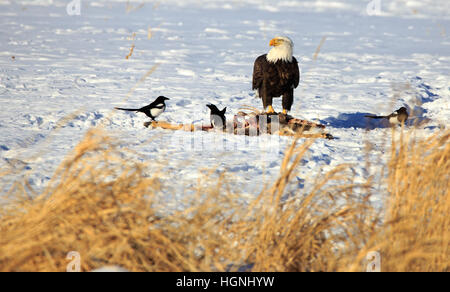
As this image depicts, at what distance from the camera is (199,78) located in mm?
8891

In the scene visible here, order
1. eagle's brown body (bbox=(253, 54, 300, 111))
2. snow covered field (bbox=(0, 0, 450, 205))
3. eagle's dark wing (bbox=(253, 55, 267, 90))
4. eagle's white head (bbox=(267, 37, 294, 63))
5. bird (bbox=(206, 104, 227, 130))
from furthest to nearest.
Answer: eagle's dark wing (bbox=(253, 55, 267, 90)) < eagle's brown body (bbox=(253, 54, 300, 111)) < eagle's white head (bbox=(267, 37, 294, 63)) < bird (bbox=(206, 104, 227, 130)) < snow covered field (bbox=(0, 0, 450, 205))

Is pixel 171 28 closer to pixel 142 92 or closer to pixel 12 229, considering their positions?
pixel 142 92

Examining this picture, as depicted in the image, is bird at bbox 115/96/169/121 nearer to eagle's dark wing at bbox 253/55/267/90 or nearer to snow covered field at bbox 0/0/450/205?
snow covered field at bbox 0/0/450/205

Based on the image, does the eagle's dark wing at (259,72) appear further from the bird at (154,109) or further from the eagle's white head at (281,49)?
the bird at (154,109)

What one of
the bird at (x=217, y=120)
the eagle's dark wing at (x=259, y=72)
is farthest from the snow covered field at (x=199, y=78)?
the eagle's dark wing at (x=259, y=72)

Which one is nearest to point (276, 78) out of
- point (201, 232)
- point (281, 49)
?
point (281, 49)

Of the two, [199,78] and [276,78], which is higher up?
[276,78]

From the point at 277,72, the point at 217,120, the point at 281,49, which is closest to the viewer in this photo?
the point at 217,120

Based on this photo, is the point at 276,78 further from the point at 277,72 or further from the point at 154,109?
the point at 154,109

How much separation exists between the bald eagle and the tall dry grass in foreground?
11.1ft

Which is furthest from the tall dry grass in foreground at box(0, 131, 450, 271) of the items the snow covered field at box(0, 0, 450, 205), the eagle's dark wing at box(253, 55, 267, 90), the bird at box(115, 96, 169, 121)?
the eagle's dark wing at box(253, 55, 267, 90)

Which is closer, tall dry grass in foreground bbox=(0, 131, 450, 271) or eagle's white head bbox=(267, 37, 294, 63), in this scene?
tall dry grass in foreground bbox=(0, 131, 450, 271)

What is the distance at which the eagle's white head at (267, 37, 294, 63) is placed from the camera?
222 inches

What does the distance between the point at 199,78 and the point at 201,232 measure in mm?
6836
